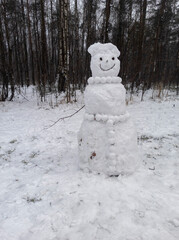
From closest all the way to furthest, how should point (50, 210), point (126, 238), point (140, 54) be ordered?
1. point (126, 238)
2. point (50, 210)
3. point (140, 54)

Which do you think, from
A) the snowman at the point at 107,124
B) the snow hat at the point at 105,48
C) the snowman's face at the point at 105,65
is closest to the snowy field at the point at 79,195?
the snowman at the point at 107,124

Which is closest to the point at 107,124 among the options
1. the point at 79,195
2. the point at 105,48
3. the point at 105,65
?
the point at 105,65

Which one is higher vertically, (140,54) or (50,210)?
(140,54)

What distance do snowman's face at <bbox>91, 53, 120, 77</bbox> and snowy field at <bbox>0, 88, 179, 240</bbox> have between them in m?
1.55

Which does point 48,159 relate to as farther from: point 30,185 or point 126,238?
point 126,238

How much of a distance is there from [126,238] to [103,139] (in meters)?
1.26

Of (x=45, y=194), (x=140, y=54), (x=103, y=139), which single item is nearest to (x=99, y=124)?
(x=103, y=139)

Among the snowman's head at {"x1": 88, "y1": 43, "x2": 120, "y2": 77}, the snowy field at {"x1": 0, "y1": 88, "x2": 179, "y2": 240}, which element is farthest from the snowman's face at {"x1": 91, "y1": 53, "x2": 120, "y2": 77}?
the snowy field at {"x1": 0, "y1": 88, "x2": 179, "y2": 240}

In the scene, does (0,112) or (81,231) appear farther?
(0,112)

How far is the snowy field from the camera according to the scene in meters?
1.72

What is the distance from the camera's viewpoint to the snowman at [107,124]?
251 centimetres

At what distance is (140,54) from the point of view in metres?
9.20

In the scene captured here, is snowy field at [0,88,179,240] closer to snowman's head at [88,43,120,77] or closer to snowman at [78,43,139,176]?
snowman at [78,43,139,176]

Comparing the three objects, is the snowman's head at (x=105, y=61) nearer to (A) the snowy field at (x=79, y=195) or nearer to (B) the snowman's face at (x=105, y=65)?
(B) the snowman's face at (x=105, y=65)
